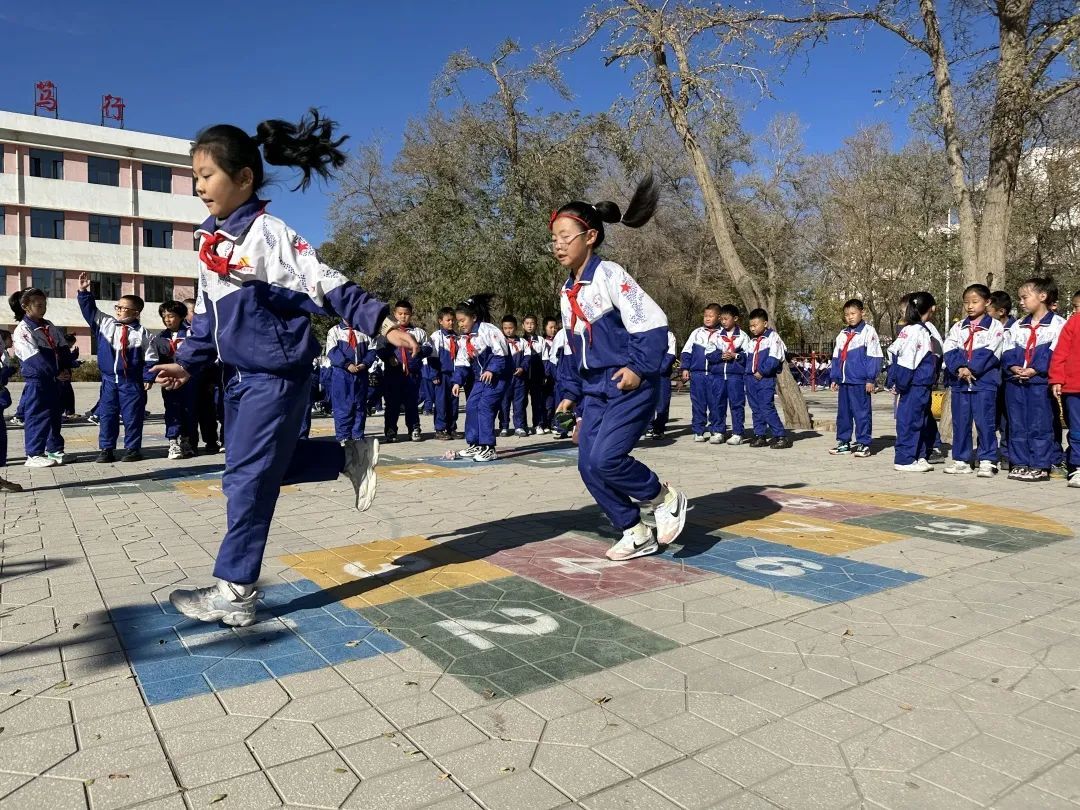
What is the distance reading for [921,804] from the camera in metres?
2.13

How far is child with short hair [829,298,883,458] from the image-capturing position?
10.2 metres

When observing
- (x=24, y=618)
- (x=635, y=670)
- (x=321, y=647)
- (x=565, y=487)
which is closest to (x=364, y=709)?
(x=321, y=647)

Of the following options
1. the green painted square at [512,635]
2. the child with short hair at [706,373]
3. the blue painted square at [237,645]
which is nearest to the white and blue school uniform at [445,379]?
the child with short hair at [706,373]

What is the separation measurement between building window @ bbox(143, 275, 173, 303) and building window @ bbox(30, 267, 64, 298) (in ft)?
13.8

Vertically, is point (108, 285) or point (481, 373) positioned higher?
point (108, 285)

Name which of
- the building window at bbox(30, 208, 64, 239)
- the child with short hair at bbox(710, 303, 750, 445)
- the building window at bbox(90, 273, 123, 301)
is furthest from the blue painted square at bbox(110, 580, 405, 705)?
the building window at bbox(30, 208, 64, 239)

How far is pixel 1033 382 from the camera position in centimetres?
822

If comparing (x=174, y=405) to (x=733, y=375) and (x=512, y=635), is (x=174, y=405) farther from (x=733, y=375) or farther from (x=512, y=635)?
(x=512, y=635)

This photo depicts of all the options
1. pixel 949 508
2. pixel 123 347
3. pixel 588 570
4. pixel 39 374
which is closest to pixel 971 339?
pixel 949 508

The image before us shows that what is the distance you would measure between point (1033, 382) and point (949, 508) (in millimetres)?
2703

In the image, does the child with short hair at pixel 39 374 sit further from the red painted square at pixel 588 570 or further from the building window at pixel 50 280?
the building window at pixel 50 280

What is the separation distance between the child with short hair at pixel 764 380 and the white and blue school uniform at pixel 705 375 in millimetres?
554

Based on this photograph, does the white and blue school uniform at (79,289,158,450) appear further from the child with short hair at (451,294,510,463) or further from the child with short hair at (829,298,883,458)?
the child with short hair at (829,298,883,458)

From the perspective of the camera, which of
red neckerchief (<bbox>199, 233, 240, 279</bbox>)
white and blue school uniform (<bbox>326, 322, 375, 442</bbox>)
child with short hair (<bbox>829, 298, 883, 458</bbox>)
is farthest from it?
white and blue school uniform (<bbox>326, 322, 375, 442</bbox>)
